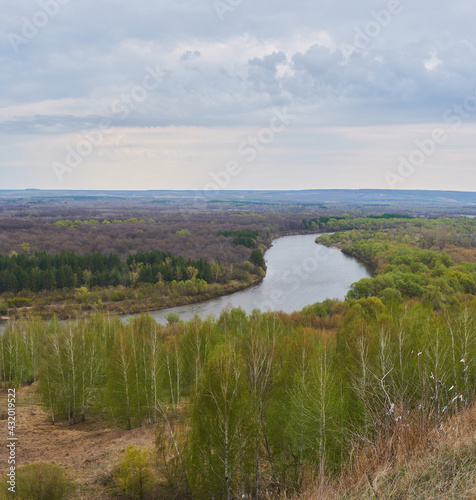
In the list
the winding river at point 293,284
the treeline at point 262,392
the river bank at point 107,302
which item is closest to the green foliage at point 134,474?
the treeline at point 262,392

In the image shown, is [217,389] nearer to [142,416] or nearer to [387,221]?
[142,416]

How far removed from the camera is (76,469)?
11805 mm

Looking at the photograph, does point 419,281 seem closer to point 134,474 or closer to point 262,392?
point 262,392

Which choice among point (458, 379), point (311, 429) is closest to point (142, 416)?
point (311, 429)

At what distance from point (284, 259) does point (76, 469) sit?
64.3 meters

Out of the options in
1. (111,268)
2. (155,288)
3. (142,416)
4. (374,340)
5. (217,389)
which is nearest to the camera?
(217,389)

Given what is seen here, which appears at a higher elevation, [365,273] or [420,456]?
[420,456]

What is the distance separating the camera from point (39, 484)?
8.89 metres

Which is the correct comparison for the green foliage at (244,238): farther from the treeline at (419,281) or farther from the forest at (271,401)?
the forest at (271,401)

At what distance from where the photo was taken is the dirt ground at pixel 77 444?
37.1 ft

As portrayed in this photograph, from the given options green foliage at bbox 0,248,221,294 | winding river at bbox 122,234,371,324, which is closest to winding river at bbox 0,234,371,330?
winding river at bbox 122,234,371,324

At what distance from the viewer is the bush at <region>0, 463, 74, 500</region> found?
8.59 metres

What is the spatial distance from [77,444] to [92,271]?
4354 cm

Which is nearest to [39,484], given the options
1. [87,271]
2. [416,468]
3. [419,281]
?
[416,468]
